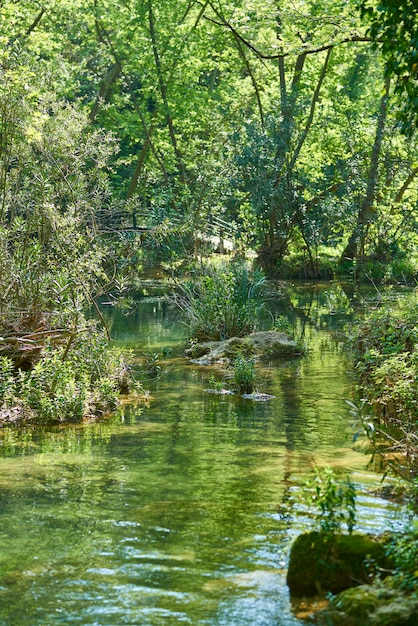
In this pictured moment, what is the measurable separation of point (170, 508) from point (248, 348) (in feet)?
28.2

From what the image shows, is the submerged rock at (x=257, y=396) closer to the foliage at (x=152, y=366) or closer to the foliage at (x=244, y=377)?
the foliage at (x=244, y=377)

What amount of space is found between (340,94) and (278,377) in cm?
2521

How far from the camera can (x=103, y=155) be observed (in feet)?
43.0

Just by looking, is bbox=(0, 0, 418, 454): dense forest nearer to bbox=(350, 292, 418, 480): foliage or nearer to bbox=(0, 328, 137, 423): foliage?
bbox=(0, 328, 137, 423): foliage

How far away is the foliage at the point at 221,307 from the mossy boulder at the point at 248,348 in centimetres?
42

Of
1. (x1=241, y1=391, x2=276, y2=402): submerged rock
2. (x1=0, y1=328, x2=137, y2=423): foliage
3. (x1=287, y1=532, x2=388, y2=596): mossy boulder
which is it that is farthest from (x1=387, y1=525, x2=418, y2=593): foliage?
(x1=241, y1=391, x2=276, y2=402): submerged rock

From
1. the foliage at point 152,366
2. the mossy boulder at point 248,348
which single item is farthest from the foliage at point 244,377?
the mossy boulder at point 248,348

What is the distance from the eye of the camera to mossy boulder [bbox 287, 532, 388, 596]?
564 centimetres

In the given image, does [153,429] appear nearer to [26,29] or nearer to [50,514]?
[50,514]

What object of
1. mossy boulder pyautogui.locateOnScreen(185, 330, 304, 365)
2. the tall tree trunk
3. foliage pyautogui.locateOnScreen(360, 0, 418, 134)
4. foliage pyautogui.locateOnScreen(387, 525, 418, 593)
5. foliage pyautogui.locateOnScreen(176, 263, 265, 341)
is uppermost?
the tall tree trunk

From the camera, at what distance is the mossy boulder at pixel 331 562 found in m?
5.64

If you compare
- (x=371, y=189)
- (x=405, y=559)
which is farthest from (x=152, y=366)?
(x=371, y=189)

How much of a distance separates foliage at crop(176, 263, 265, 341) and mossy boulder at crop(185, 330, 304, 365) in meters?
0.42

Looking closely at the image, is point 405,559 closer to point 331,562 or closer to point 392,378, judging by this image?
point 331,562
